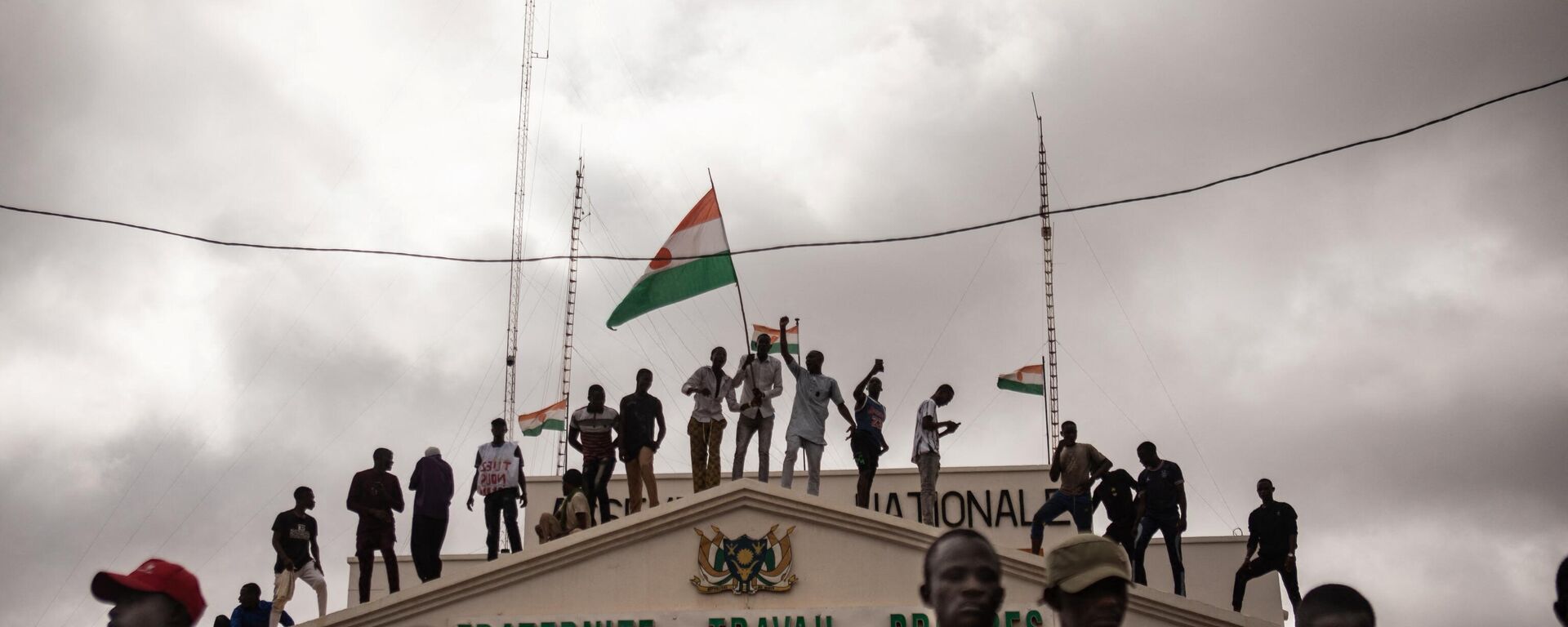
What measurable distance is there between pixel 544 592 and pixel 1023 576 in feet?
14.5

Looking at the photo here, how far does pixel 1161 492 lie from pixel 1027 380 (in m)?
9.69

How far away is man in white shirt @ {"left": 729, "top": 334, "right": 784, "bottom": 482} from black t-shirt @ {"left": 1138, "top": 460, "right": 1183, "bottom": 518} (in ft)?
11.5

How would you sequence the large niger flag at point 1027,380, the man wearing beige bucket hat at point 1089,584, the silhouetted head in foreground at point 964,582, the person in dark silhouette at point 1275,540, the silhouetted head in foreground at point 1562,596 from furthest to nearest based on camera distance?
the large niger flag at point 1027,380, the person in dark silhouette at point 1275,540, the silhouetted head in foreground at point 1562,596, the man wearing beige bucket hat at point 1089,584, the silhouetted head in foreground at point 964,582

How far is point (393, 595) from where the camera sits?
13.9 metres

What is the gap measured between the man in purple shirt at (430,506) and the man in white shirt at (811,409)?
3159mm

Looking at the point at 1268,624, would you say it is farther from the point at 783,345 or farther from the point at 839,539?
the point at 783,345

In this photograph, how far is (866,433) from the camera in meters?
14.7

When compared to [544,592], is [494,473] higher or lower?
higher

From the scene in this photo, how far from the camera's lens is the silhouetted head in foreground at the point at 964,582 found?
4758 millimetres

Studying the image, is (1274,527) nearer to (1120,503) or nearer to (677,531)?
(1120,503)

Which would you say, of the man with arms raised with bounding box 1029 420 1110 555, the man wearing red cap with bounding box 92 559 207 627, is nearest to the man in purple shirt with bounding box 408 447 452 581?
the man with arms raised with bounding box 1029 420 1110 555

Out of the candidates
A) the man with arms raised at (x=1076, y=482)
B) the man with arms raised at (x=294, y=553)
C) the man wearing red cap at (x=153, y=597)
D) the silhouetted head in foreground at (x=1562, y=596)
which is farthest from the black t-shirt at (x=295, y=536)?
the silhouetted head in foreground at (x=1562, y=596)

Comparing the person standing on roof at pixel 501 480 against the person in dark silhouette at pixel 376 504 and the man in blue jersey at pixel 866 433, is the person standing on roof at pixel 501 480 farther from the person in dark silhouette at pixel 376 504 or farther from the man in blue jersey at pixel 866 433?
the man in blue jersey at pixel 866 433

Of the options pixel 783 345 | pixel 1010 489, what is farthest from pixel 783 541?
pixel 1010 489
